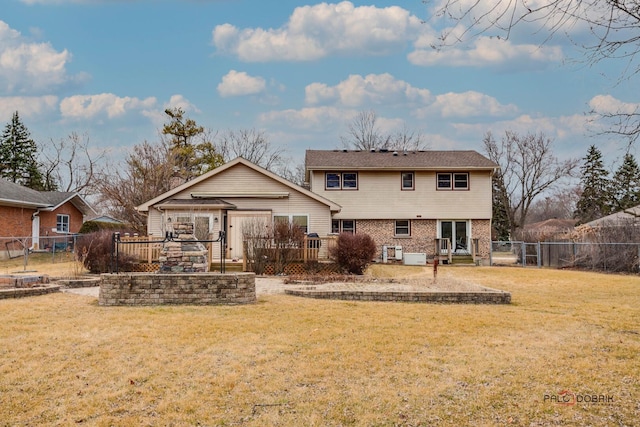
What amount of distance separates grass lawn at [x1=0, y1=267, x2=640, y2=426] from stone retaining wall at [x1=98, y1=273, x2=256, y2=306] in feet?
1.72

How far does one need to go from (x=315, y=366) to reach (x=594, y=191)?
4649 cm

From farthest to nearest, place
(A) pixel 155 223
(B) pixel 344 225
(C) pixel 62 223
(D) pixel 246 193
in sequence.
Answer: (C) pixel 62 223 → (B) pixel 344 225 → (D) pixel 246 193 → (A) pixel 155 223

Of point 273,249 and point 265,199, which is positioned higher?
point 265,199

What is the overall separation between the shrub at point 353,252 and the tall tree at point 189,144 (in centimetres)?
2434

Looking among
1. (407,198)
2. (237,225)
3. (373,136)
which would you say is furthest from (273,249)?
(373,136)

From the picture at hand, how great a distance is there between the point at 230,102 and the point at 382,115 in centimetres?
1803

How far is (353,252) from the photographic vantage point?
17688 millimetres

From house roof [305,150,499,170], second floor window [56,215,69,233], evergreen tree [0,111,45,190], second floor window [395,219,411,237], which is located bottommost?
second floor window [395,219,411,237]

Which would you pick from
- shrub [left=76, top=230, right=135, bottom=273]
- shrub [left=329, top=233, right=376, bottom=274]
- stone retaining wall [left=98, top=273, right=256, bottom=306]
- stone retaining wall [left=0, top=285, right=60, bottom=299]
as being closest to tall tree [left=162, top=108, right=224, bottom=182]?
shrub [left=76, top=230, right=135, bottom=273]

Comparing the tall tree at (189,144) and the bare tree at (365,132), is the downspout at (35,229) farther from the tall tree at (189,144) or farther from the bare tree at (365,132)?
the bare tree at (365,132)

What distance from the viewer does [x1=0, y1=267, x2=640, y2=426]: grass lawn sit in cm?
472

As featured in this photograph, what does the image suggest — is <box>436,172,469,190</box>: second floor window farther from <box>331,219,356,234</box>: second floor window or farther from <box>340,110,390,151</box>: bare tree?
<box>340,110,390,151</box>: bare tree

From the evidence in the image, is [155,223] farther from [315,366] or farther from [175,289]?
[315,366]

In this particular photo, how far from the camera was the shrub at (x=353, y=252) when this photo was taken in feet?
58.1
